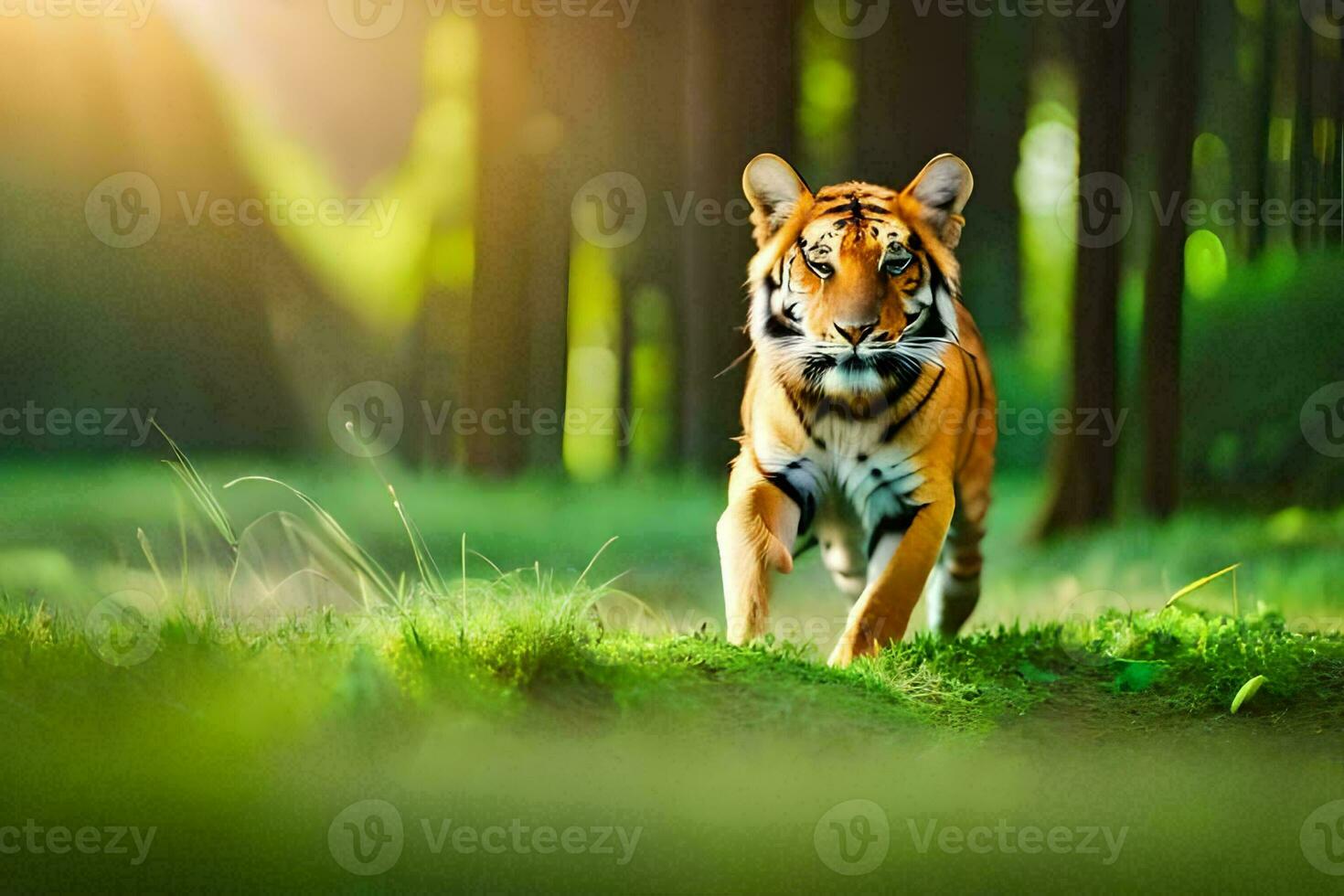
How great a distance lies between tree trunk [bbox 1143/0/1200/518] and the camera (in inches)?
175

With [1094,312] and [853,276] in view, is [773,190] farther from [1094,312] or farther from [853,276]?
[1094,312]

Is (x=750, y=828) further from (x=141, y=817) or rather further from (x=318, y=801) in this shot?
(x=141, y=817)

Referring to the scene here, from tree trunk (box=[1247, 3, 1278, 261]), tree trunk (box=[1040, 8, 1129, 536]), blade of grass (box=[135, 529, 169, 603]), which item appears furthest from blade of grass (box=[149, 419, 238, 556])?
tree trunk (box=[1247, 3, 1278, 261])

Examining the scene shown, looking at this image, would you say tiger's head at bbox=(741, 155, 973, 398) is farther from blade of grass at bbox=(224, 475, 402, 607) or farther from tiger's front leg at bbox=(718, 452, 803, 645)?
blade of grass at bbox=(224, 475, 402, 607)

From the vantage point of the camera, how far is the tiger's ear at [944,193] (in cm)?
417

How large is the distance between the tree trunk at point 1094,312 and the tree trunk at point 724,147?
1.10 m

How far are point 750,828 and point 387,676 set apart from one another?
1.12 m

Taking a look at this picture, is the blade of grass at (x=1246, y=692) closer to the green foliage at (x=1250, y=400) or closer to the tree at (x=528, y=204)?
the green foliage at (x=1250, y=400)

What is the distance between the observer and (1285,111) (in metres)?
4.52

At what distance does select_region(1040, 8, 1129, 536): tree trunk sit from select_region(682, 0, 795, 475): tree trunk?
110 centimetres

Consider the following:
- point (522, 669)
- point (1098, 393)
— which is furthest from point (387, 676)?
point (1098, 393)

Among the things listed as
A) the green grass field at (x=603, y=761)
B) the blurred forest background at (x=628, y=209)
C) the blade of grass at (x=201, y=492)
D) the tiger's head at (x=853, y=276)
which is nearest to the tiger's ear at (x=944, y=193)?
the tiger's head at (x=853, y=276)

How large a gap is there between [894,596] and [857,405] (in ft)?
2.12

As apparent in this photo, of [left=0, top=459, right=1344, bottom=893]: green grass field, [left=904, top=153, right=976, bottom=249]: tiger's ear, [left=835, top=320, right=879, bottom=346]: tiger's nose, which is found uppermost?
[left=904, top=153, right=976, bottom=249]: tiger's ear
